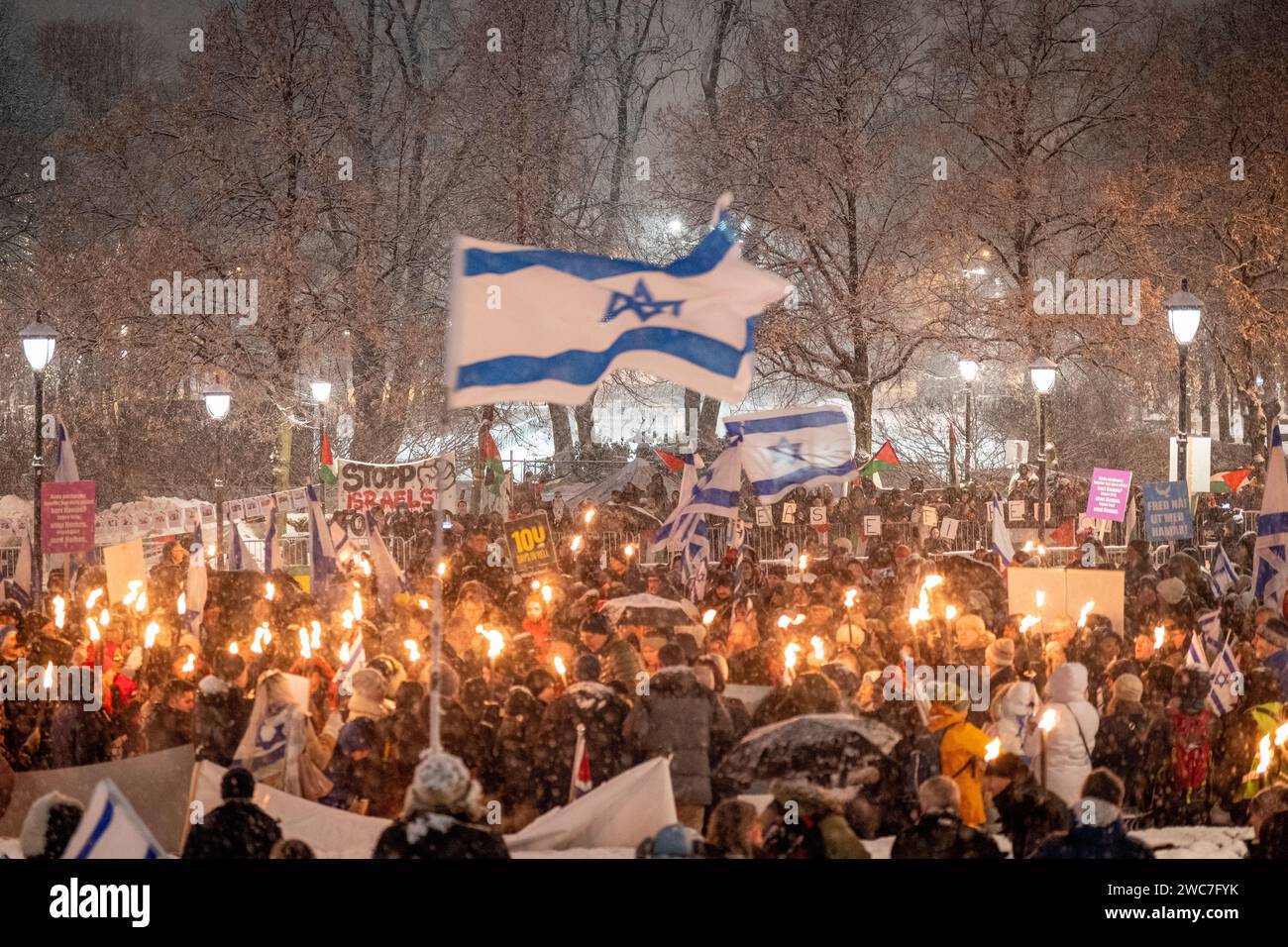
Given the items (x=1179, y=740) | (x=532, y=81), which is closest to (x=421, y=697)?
(x=1179, y=740)

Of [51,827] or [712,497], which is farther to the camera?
[712,497]

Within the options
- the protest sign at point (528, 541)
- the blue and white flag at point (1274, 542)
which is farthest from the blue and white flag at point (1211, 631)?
the protest sign at point (528, 541)

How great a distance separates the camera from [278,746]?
8031mm

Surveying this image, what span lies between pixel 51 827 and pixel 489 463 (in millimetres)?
22658

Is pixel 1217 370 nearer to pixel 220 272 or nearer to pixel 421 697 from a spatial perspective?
pixel 220 272

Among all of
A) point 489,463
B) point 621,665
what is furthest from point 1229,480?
point 621,665

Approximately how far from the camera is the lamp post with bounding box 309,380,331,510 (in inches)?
922

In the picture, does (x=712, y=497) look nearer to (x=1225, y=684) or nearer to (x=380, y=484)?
(x=1225, y=684)

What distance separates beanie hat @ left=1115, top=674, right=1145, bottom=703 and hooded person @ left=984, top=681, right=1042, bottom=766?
62 centimetres

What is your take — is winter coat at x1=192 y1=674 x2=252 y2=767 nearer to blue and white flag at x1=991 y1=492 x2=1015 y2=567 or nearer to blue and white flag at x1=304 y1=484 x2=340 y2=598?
blue and white flag at x1=304 y1=484 x2=340 y2=598

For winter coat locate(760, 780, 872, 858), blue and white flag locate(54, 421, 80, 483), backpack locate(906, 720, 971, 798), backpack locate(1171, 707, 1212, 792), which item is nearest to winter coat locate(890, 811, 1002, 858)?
winter coat locate(760, 780, 872, 858)

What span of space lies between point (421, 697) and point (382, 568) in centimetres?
630

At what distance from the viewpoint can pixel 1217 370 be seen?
41.8 m

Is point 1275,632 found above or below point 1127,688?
above
